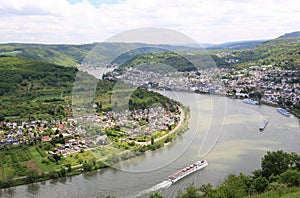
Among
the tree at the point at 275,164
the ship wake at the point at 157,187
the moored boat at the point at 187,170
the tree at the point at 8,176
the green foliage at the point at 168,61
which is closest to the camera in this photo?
the tree at the point at 275,164

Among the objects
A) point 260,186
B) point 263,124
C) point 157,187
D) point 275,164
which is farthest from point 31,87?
point 260,186

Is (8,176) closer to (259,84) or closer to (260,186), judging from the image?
(260,186)

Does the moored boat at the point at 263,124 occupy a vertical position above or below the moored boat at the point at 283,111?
below

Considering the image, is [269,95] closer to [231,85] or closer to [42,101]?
[231,85]

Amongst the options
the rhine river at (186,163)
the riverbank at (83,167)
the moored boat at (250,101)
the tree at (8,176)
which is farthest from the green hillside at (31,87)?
the moored boat at (250,101)

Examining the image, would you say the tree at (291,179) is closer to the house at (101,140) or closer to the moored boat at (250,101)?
the house at (101,140)

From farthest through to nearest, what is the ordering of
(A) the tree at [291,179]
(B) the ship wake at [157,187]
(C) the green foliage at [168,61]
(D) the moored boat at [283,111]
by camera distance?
(D) the moored boat at [283,111], (C) the green foliage at [168,61], (B) the ship wake at [157,187], (A) the tree at [291,179]

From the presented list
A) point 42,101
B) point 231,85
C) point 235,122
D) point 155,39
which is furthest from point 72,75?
point 155,39
